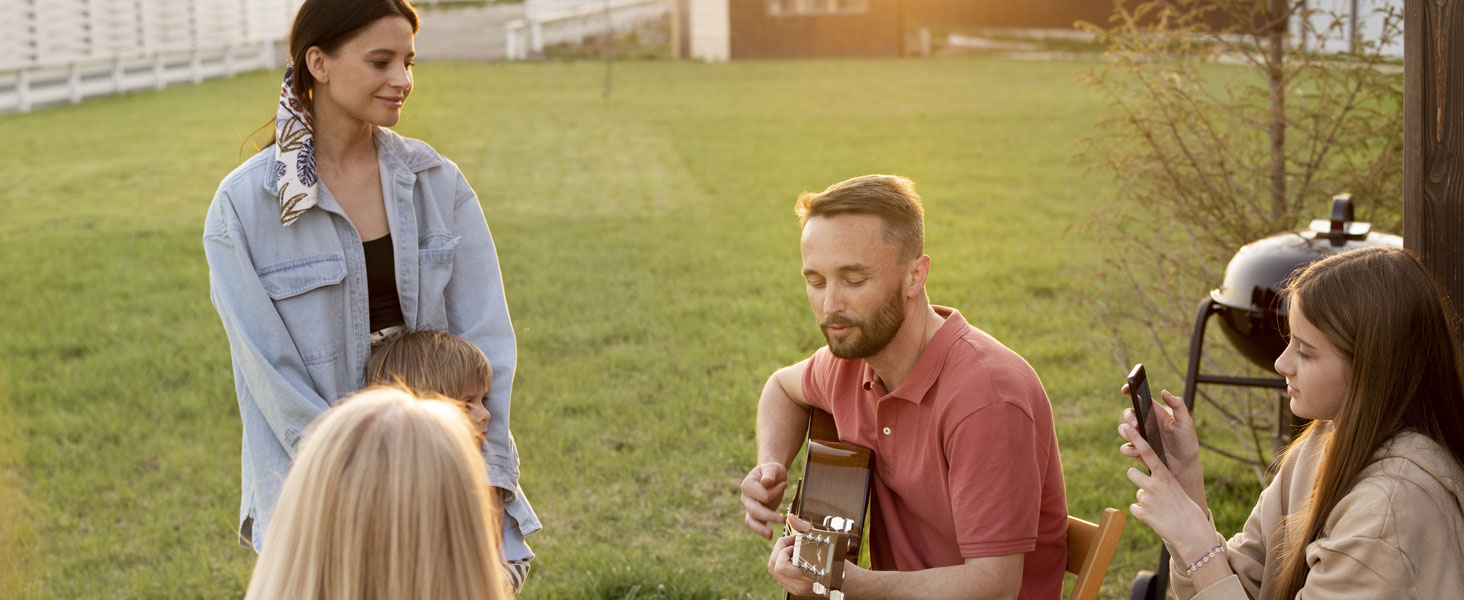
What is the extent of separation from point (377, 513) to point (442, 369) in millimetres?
1169

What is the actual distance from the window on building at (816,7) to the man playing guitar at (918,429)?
30.2 metres

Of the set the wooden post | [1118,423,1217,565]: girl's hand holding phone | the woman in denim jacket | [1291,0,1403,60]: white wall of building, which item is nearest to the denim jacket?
the woman in denim jacket

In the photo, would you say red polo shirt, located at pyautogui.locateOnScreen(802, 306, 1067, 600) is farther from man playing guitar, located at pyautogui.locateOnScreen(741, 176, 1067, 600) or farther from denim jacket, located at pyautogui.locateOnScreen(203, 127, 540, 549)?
denim jacket, located at pyautogui.locateOnScreen(203, 127, 540, 549)

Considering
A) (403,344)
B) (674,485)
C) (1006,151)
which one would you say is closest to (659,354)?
(674,485)

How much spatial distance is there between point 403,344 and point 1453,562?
225cm

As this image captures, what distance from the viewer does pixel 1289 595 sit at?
2.30 m

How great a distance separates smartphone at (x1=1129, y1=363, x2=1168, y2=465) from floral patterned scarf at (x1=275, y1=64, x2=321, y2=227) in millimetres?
1914

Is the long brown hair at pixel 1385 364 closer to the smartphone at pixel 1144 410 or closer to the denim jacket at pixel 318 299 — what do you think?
the smartphone at pixel 1144 410

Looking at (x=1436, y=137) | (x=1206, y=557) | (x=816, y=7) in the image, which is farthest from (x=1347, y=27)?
(x=816, y=7)

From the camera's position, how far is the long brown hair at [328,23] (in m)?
2.88

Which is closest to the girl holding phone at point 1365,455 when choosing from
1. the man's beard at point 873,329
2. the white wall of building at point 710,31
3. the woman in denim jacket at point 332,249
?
the man's beard at point 873,329

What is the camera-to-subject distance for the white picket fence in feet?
71.8

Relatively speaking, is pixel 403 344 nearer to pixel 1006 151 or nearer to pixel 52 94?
pixel 1006 151

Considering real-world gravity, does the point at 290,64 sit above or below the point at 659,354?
above
